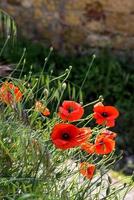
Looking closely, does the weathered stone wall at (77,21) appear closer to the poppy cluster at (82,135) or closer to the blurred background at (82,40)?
the blurred background at (82,40)

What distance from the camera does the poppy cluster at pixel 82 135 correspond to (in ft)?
7.97

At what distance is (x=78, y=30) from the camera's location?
605 cm

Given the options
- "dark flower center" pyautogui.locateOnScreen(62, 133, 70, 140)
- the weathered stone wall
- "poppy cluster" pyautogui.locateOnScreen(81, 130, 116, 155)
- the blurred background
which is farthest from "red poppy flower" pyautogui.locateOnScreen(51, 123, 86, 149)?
the weathered stone wall

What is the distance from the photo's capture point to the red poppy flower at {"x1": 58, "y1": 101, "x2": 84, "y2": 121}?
2553 millimetres

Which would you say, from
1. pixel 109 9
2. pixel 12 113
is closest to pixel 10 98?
pixel 12 113

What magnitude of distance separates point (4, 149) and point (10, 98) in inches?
8.4

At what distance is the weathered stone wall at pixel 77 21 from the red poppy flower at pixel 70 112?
11.0 feet

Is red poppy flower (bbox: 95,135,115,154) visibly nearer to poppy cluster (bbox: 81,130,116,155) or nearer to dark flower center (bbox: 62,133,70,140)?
poppy cluster (bbox: 81,130,116,155)

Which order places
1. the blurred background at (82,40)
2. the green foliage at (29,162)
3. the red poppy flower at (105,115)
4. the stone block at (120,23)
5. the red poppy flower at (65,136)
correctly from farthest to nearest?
the stone block at (120,23) < the blurred background at (82,40) < the red poppy flower at (105,115) < the red poppy flower at (65,136) < the green foliage at (29,162)

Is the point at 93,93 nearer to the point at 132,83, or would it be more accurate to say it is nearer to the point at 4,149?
the point at 132,83

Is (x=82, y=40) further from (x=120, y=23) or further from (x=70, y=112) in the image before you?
(x=70, y=112)

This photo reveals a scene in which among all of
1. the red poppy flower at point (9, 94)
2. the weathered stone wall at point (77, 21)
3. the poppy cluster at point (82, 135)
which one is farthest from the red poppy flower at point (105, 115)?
the weathered stone wall at point (77, 21)

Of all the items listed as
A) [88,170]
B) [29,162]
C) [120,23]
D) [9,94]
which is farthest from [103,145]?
[120,23]

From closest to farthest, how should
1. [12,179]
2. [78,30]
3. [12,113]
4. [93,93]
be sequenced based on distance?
1. [12,179]
2. [12,113]
3. [93,93]
4. [78,30]
